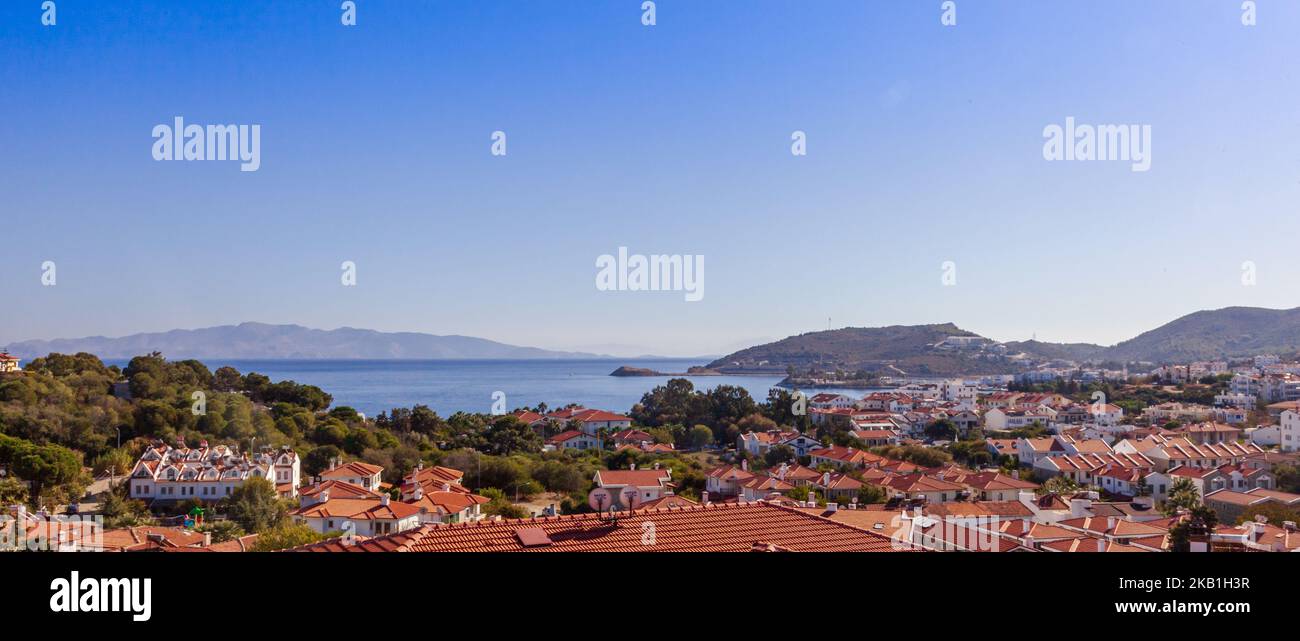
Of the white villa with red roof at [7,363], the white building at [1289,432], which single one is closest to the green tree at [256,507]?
the white villa with red roof at [7,363]

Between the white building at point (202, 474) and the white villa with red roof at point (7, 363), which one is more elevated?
the white villa with red roof at point (7, 363)

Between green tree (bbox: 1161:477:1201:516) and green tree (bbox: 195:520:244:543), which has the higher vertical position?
green tree (bbox: 195:520:244:543)

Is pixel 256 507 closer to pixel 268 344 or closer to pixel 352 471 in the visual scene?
pixel 352 471

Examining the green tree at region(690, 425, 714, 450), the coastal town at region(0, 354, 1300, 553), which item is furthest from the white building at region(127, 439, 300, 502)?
the green tree at region(690, 425, 714, 450)

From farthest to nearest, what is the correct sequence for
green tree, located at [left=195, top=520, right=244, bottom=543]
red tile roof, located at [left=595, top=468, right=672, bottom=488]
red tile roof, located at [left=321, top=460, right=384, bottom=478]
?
1. red tile roof, located at [left=321, top=460, right=384, bottom=478]
2. red tile roof, located at [left=595, top=468, right=672, bottom=488]
3. green tree, located at [left=195, top=520, right=244, bottom=543]

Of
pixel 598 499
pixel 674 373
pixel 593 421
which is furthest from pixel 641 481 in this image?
pixel 674 373

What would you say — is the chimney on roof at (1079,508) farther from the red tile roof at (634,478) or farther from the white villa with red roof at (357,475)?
the white villa with red roof at (357,475)

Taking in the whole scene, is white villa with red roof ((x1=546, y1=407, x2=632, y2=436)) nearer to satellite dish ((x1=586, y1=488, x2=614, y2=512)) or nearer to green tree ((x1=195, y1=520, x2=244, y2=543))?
green tree ((x1=195, y1=520, x2=244, y2=543))
